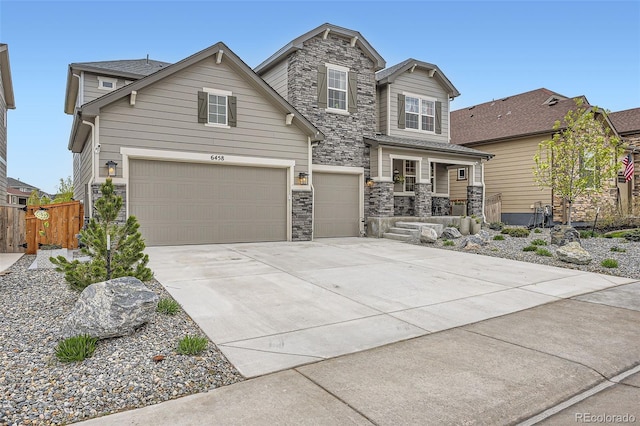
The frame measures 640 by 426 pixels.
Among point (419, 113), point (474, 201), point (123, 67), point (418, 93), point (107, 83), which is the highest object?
point (123, 67)

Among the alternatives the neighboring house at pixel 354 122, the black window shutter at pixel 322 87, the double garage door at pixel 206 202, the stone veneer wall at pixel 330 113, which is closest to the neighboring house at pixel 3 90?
the double garage door at pixel 206 202

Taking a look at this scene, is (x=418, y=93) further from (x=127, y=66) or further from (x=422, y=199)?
(x=127, y=66)

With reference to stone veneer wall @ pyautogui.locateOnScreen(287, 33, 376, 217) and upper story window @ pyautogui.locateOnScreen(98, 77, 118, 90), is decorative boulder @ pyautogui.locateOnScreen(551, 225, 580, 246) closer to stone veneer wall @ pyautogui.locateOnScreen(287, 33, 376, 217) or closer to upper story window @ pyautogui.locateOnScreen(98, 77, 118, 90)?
stone veneer wall @ pyautogui.locateOnScreen(287, 33, 376, 217)

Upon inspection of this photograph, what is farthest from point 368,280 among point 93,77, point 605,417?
point 93,77

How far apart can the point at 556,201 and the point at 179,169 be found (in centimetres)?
1640

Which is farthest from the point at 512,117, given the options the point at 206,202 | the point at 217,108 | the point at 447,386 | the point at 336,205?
the point at 447,386

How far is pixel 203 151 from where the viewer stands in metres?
11.3

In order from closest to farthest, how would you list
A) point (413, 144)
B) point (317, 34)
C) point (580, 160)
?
point (580, 160), point (317, 34), point (413, 144)

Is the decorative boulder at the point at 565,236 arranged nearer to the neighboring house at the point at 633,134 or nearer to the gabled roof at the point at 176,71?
the gabled roof at the point at 176,71

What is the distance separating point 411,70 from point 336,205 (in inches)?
268

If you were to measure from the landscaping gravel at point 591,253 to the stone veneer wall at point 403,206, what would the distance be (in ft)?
12.2

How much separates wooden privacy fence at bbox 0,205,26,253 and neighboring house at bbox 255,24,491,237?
831 centimetres

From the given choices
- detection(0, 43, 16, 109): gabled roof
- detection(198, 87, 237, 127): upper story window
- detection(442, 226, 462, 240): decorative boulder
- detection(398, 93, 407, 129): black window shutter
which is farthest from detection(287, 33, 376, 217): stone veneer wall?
detection(0, 43, 16, 109): gabled roof

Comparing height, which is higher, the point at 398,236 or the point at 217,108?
the point at 217,108
